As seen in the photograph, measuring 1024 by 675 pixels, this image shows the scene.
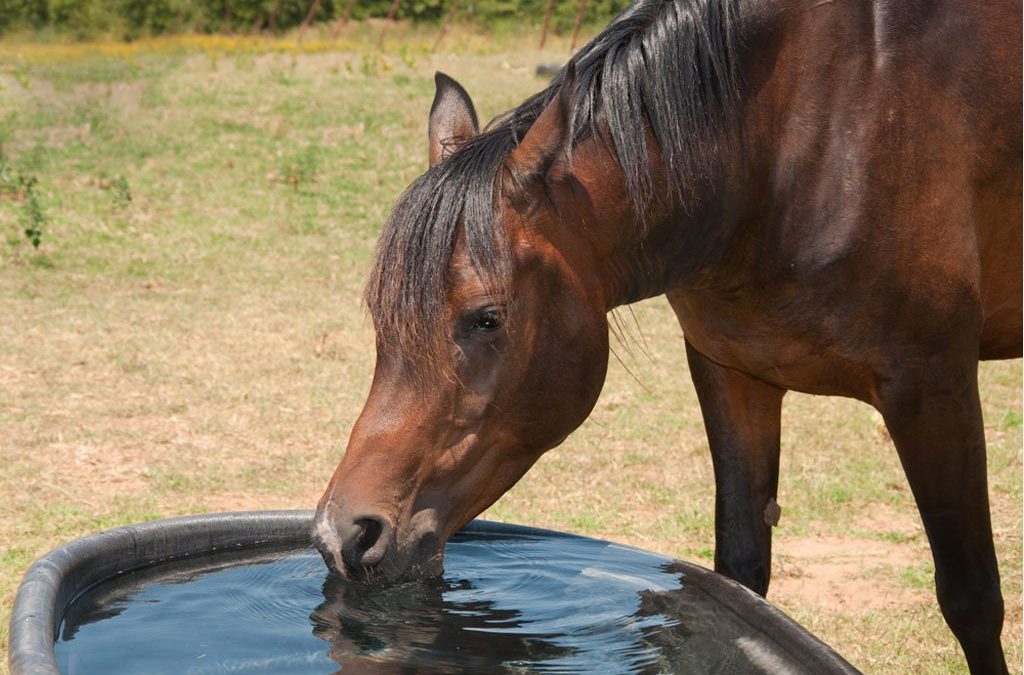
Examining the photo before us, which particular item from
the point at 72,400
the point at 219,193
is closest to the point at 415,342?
the point at 72,400

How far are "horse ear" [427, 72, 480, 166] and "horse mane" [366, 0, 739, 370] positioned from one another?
0.08 meters

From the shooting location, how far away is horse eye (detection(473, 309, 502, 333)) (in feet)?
7.44

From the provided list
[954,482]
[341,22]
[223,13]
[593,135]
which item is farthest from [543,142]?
[223,13]

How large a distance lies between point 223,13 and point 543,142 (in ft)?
71.5

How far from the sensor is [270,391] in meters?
6.09

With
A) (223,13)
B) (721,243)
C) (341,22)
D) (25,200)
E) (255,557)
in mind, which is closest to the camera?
(721,243)

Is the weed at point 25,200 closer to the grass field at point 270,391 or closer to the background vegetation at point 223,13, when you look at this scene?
the grass field at point 270,391

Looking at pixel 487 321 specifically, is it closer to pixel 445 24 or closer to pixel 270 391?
pixel 270 391

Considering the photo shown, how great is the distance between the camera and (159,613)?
255 centimetres

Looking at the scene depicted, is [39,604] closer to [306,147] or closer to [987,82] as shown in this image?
[987,82]

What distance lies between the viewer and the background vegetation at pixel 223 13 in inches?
755

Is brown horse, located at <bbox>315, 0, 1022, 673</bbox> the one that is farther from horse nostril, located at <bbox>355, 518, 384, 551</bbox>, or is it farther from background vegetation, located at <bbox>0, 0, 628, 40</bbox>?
background vegetation, located at <bbox>0, 0, 628, 40</bbox>

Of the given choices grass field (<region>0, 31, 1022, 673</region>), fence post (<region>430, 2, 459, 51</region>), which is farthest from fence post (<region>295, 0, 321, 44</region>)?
grass field (<region>0, 31, 1022, 673</region>)

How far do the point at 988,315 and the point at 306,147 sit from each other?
951 cm
